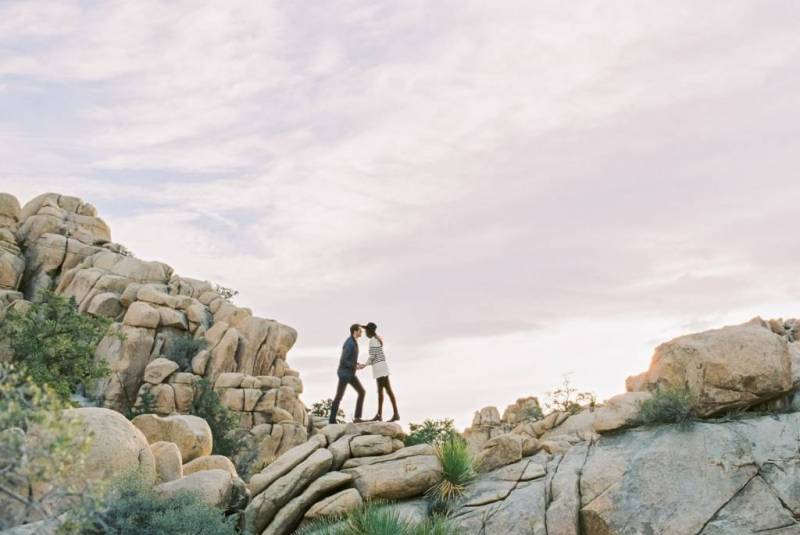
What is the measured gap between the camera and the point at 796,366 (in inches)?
745

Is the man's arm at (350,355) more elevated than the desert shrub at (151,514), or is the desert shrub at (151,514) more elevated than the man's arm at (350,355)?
the man's arm at (350,355)

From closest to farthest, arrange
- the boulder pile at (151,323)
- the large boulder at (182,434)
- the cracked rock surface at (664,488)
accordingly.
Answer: the cracked rock surface at (664,488) < the large boulder at (182,434) < the boulder pile at (151,323)

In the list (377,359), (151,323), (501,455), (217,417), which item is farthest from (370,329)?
(151,323)

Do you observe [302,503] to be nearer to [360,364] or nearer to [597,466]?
[360,364]

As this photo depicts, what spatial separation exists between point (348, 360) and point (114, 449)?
6.27 meters

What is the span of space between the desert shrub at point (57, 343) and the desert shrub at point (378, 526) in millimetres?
24289

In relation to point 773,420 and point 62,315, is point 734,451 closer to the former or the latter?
point 773,420

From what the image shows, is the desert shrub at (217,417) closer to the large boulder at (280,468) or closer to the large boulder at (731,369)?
the large boulder at (280,468)

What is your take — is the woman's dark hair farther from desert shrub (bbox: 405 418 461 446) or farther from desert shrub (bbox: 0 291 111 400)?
desert shrub (bbox: 0 291 111 400)

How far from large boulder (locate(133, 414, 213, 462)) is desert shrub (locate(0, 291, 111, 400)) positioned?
12270mm

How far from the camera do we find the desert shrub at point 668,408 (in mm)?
17531

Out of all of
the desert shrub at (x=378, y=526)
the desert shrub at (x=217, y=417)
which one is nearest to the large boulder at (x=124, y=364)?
the desert shrub at (x=217, y=417)

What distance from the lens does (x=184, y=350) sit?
54688 millimetres

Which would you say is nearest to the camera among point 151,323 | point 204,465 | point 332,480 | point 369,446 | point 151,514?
point 151,514
